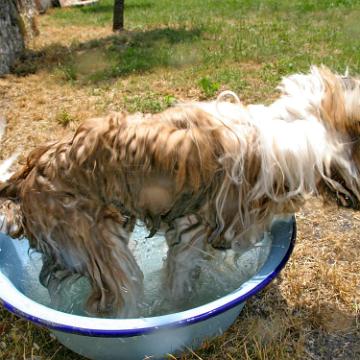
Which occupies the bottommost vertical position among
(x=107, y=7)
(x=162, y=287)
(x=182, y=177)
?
(x=107, y=7)

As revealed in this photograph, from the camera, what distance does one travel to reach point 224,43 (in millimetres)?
9141

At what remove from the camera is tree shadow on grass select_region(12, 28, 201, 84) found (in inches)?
318

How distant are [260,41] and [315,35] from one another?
99 centimetres

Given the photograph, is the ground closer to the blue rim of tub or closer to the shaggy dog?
the shaggy dog

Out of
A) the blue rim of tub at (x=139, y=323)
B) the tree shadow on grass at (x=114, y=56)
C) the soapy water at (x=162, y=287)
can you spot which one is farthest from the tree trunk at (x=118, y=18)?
the blue rim of tub at (x=139, y=323)

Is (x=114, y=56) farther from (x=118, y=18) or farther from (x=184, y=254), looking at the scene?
(x=184, y=254)

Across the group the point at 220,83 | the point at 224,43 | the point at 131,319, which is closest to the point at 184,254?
the point at 131,319

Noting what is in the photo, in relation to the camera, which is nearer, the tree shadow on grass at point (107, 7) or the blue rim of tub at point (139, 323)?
the blue rim of tub at point (139, 323)

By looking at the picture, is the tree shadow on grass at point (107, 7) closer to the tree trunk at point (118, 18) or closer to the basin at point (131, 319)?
the tree trunk at point (118, 18)

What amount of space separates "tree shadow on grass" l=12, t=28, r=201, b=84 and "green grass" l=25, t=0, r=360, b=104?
0.05 feet

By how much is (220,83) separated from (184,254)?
4337 mm

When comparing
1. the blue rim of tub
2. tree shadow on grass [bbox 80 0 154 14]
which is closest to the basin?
the blue rim of tub

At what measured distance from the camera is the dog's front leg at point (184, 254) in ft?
10.1

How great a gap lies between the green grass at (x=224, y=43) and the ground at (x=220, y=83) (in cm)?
2
